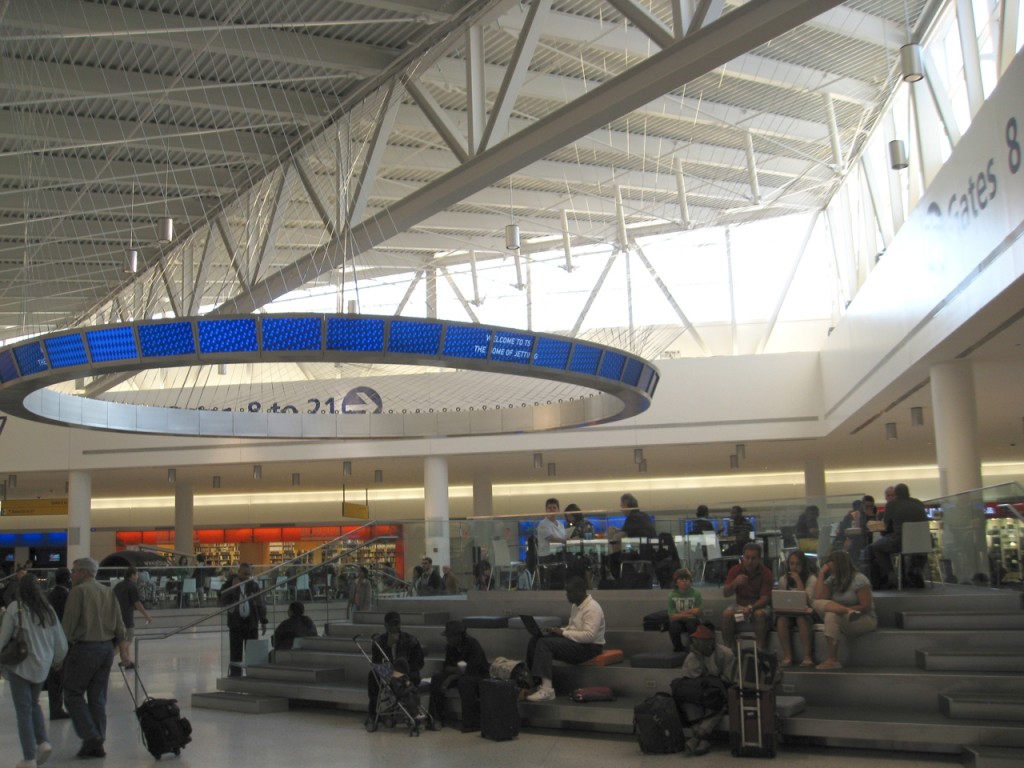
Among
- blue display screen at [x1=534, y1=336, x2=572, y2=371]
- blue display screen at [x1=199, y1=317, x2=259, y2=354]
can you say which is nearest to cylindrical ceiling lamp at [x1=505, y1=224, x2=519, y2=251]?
blue display screen at [x1=534, y1=336, x2=572, y2=371]

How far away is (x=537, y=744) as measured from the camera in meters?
9.73

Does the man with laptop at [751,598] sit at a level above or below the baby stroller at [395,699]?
above

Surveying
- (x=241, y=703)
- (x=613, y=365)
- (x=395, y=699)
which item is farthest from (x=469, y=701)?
(x=613, y=365)

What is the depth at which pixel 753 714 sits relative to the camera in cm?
879

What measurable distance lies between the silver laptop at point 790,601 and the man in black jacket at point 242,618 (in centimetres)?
753

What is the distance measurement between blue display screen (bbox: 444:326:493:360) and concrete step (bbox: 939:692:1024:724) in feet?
22.8

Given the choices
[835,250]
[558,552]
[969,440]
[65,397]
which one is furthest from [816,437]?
[65,397]

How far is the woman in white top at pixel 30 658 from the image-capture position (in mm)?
8414

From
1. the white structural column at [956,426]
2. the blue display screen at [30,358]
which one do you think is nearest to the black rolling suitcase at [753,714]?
the white structural column at [956,426]

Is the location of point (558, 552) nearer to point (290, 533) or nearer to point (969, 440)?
point (969, 440)

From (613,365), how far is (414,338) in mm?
3543

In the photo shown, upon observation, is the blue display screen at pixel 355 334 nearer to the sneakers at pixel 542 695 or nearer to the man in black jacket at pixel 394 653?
the man in black jacket at pixel 394 653

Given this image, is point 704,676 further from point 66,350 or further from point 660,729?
point 66,350

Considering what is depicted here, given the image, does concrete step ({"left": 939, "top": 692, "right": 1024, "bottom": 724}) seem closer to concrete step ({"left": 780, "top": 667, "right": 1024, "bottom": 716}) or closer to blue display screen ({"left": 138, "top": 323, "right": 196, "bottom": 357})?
concrete step ({"left": 780, "top": 667, "right": 1024, "bottom": 716})
